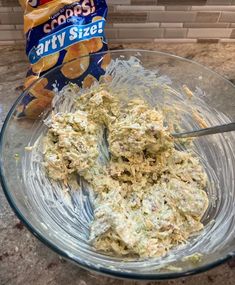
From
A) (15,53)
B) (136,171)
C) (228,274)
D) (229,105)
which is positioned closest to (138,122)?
(136,171)

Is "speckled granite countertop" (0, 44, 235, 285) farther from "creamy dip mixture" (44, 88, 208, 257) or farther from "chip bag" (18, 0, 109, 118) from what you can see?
"chip bag" (18, 0, 109, 118)

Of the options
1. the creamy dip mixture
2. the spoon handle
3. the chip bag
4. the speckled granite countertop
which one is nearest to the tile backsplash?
the chip bag

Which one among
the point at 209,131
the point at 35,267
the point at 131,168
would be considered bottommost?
the point at 35,267

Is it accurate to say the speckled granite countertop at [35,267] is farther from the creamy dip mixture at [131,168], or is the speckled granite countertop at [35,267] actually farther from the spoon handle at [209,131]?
the spoon handle at [209,131]

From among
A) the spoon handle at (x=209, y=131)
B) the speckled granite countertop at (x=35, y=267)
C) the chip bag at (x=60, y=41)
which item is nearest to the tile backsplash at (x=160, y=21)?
the chip bag at (x=60, y=41)

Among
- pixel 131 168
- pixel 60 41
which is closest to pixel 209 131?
pixel 131 168

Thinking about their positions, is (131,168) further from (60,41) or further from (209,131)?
(60,41)
